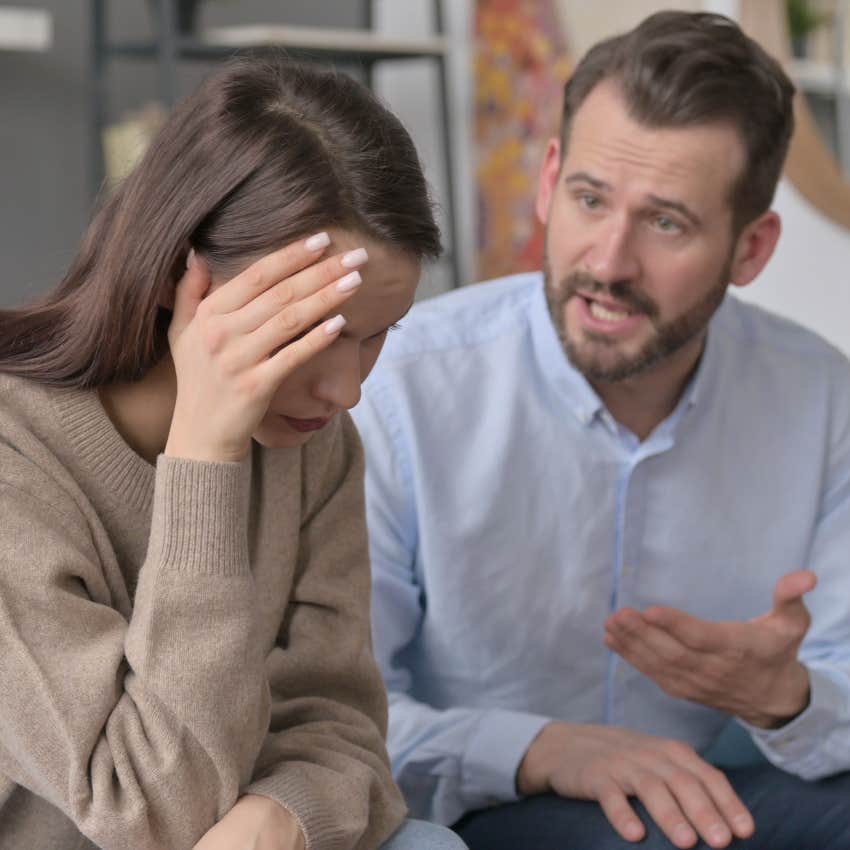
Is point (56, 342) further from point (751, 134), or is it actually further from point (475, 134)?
point (475, 134)

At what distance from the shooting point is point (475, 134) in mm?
4180

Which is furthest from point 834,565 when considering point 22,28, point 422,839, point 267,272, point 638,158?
point 22,28

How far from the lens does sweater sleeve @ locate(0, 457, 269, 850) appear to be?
99 centimetres

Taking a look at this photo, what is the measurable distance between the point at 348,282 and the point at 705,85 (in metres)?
0.75

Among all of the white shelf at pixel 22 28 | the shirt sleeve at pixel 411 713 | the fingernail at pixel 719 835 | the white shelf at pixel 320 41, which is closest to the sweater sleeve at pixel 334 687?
the shirt sleeve at pixel 411 713

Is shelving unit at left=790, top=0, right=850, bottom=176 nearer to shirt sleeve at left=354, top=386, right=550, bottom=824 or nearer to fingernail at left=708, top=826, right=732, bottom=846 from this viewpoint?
shirt sleeve at left=354, top=386, right=550, bottom=824

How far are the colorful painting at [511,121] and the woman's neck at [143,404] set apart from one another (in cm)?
293

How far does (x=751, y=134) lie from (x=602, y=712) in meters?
0.71

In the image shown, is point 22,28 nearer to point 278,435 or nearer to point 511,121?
point 511,121

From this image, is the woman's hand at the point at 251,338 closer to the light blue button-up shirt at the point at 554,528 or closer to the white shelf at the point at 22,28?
the light blue button-up shirt at the point at 554,528

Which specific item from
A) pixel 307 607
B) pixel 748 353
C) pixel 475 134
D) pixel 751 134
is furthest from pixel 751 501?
pixel 475 134

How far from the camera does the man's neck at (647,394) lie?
1640 mm

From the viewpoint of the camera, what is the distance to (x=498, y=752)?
4.89 ft

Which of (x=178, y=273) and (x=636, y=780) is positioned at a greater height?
(x=178, y=273)
